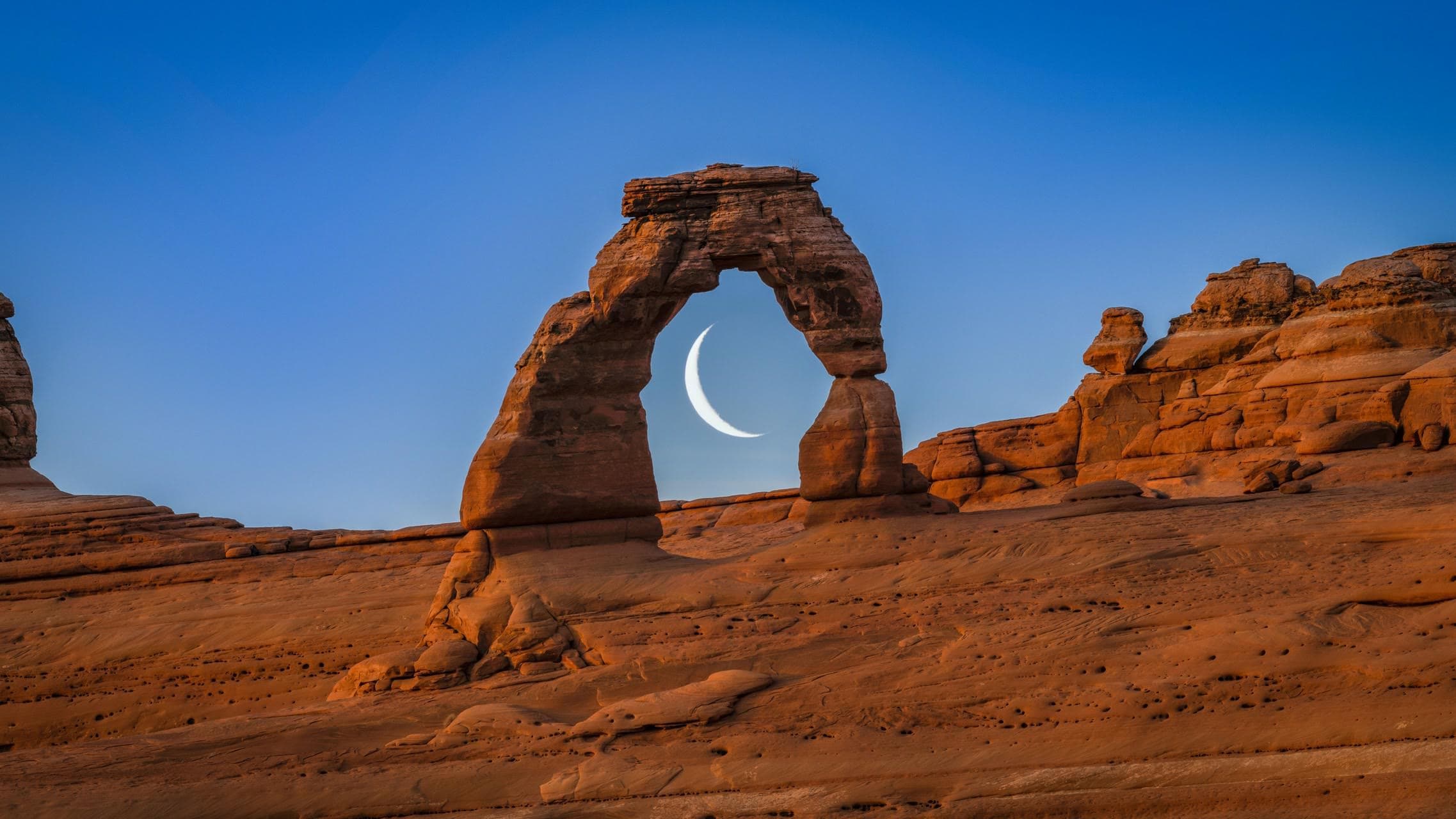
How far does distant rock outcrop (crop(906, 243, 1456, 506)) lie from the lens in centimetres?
2916

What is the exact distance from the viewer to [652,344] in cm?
2462

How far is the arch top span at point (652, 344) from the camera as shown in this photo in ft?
76.4

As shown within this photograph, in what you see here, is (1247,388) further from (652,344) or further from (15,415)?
(15,415)

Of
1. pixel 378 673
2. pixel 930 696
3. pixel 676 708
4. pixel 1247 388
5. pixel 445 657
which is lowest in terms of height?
pixel 930 696

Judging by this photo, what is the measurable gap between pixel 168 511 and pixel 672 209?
1554cm

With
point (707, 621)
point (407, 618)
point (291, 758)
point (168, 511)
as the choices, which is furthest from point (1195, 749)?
point (168, 511)

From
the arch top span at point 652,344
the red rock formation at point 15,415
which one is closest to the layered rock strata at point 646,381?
the arch top span at point 652,344

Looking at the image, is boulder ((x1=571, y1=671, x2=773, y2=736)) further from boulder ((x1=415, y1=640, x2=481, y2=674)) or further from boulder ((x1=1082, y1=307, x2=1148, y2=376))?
boulder ((x1=1082, y1=307, x2=1148, y2=376))

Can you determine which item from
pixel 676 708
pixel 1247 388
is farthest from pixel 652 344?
pixel 1247 388

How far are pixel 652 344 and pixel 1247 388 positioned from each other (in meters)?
17.0

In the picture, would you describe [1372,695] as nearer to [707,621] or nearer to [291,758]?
[707,621]

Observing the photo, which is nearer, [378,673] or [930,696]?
[930,696]

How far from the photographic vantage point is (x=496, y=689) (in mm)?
19422

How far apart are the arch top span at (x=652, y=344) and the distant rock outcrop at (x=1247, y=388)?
34.9 feet
